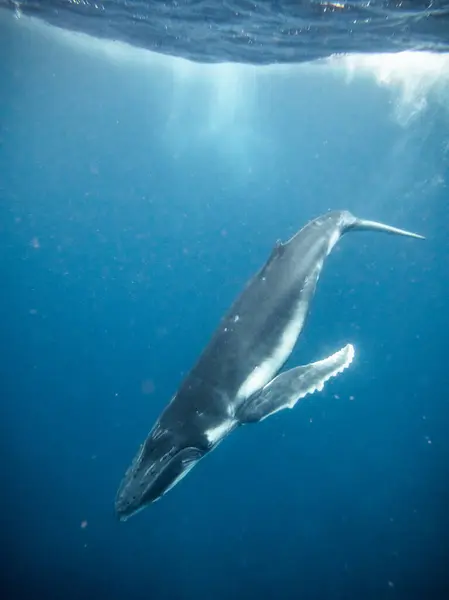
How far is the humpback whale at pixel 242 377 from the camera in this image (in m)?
5.82

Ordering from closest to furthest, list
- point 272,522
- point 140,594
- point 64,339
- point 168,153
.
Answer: point 140,594 → point 272,522 → point 64,339 → point 168,153

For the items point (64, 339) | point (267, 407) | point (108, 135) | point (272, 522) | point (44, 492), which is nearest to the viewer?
point (267, 407)

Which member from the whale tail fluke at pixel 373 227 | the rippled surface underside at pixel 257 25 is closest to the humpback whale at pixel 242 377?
the whale tail fluke at pixel 373 227

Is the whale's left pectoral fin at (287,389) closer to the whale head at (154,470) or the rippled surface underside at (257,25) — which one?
the whale head at (154,470)

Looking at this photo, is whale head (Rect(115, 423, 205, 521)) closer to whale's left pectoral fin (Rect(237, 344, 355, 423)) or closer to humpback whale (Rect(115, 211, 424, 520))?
humpback whale (Rect(115, 211, 424, 520))

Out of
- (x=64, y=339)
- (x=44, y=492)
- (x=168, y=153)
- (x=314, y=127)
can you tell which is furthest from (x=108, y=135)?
(x=44, y=492)

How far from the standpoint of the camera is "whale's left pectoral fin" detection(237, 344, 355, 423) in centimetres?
623

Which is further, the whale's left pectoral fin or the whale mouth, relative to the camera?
the whale's left pectoral fin

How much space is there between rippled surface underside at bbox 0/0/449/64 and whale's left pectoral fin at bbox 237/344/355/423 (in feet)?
40.7

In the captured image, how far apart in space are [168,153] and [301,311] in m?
90.5

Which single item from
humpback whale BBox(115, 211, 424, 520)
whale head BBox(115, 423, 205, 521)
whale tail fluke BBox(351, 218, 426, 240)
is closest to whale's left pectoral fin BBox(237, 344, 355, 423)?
humpback whale BBox(115, 211, 424, 520)

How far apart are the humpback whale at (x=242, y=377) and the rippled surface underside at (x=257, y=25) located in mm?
11196

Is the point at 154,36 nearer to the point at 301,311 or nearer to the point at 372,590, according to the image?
the point at 301,311

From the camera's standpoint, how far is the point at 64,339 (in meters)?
36.8
